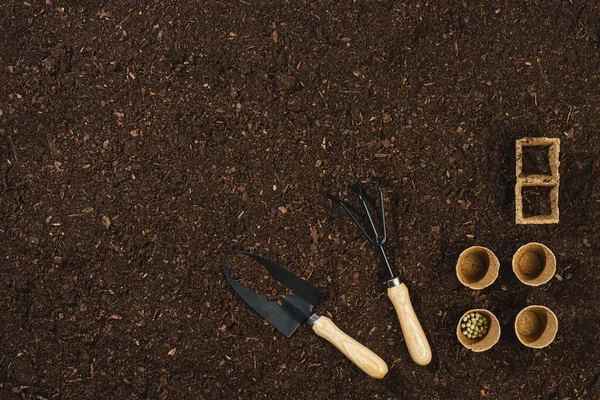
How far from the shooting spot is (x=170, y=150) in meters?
1.73

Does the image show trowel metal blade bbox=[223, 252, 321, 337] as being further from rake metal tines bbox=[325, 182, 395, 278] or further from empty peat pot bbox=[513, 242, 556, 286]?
empty peat pot bbox=[513, 242, 556, 286]

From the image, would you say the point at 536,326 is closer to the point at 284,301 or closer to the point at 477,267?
the point at 477,267

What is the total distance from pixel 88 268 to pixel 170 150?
47 cm

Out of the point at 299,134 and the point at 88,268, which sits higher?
the point at 299,134

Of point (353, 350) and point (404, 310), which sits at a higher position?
point (404, 310)

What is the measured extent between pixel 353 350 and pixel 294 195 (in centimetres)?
52

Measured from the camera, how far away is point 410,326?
1.64 m

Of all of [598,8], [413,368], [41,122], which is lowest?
[413,368]

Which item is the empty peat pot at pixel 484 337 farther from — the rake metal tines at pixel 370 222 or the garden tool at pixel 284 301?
the garden tool at pixel 284 301

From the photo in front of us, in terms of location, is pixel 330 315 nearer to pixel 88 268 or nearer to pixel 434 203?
pixel 434 203

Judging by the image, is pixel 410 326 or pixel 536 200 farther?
pixel 536 200

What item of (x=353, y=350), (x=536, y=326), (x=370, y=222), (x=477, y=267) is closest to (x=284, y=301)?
(x=353, y=350)

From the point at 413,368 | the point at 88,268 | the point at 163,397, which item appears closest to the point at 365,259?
the point at 413,368

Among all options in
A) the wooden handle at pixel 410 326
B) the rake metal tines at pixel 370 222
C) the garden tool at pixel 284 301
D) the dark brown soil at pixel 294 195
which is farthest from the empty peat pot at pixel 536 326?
the garden tool at pixel 284 301
